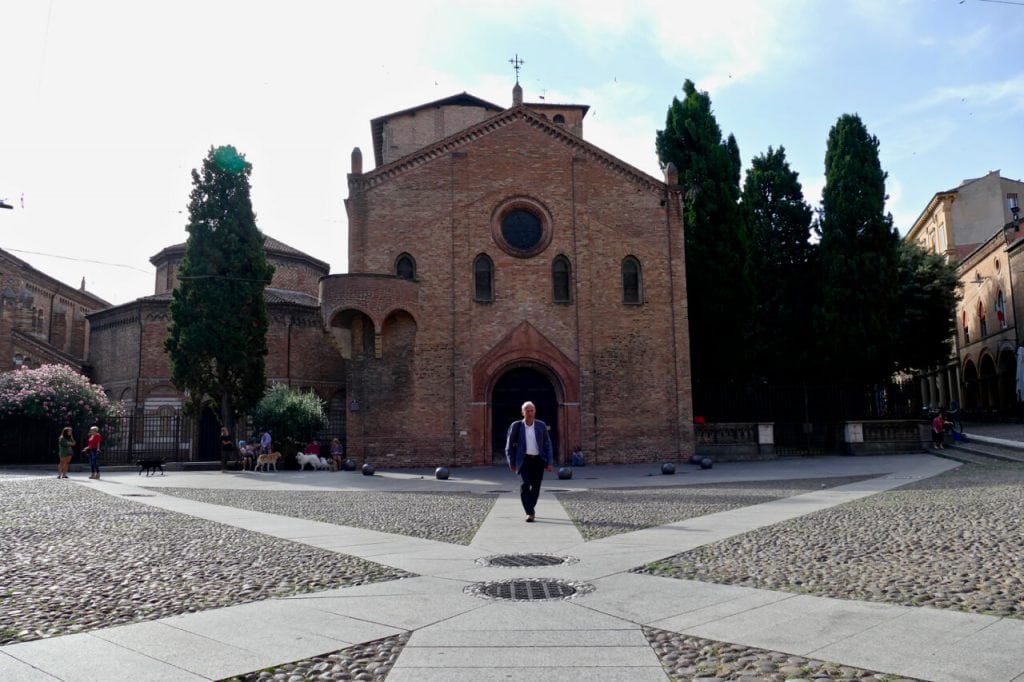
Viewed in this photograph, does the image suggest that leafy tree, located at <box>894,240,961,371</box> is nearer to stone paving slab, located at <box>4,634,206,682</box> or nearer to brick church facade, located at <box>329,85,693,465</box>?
brick church facade, located at <box>329,85,693,465</box>

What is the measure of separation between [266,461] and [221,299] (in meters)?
6.37

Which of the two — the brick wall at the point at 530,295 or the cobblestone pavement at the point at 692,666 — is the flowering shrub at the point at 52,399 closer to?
the brick wall at the point at 530,295

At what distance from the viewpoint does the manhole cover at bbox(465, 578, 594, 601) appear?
5.51 meters

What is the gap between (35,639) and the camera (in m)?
4.53

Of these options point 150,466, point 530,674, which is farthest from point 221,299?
point 530,674

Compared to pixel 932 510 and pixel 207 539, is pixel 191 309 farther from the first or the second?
pixel 932 510

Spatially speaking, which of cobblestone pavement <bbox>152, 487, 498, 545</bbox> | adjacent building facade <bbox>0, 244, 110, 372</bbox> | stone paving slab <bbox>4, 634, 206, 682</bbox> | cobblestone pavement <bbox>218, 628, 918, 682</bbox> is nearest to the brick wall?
cobblestone pavement <bbox>152, 487, 498, 545</bbox>

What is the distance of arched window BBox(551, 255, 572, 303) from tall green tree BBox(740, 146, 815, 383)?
7.79m

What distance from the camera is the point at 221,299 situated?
2645 centimetres

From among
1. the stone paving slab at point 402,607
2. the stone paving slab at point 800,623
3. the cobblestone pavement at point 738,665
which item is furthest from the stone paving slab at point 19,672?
the stone paving slab at point 800,623

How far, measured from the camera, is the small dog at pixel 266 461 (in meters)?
24.0

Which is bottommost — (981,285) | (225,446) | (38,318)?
(225,446)

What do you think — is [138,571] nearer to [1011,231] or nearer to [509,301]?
[509,301]

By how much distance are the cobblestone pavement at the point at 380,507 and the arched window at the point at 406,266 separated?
1008 cm
